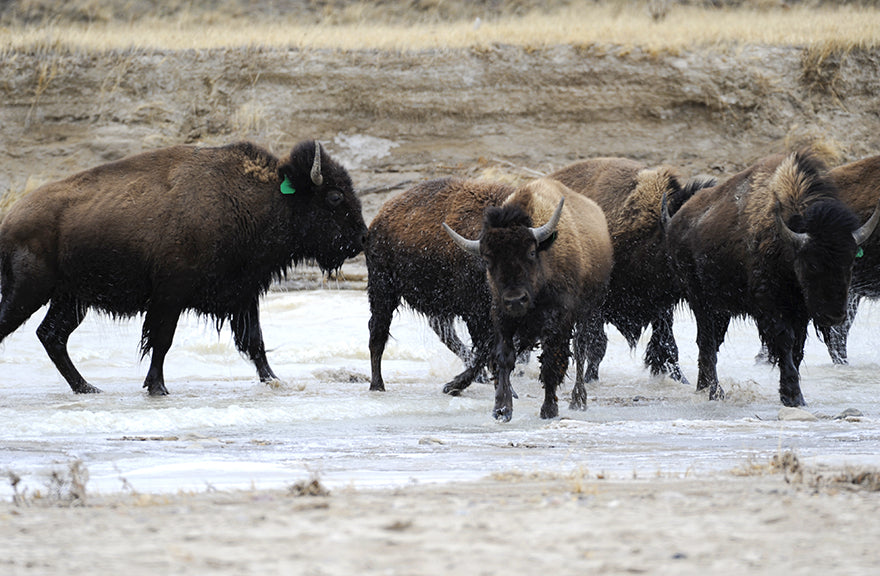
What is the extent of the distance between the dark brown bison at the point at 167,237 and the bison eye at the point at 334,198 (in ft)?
0.04

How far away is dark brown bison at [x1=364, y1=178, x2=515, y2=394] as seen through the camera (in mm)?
9805

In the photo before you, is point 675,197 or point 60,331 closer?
point 60,331

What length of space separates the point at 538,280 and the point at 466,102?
46.3ft

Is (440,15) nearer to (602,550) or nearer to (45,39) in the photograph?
(45,39)

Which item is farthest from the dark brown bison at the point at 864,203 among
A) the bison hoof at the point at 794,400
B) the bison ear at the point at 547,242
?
the bison ear at the point at 547,242

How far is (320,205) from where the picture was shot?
36.9ft

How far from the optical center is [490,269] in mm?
8266

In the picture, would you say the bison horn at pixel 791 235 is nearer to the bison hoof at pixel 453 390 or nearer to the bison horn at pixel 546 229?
the bison horn at pixel 546 229

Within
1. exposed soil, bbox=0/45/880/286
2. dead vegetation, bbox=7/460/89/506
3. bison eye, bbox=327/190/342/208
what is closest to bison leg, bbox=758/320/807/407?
bison eye, bbox=327/190/342/208

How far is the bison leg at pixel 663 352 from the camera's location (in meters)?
12.2

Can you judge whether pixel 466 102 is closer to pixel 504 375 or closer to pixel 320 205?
pixel 320 205

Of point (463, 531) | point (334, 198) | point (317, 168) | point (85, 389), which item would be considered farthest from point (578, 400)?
point (463, 531)

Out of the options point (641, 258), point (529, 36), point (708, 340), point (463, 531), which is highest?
point (529, 36)

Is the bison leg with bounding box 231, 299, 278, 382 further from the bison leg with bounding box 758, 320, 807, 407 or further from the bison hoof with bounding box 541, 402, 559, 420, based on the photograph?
the bison leg with bounding box 758, 320, 807, 407
